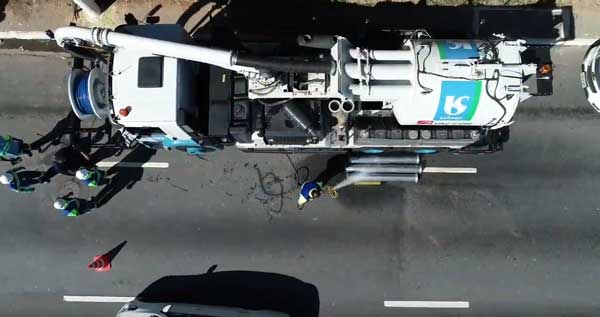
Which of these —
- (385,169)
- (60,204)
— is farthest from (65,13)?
(385,169)

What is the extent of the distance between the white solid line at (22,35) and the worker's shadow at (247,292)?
7283 millimetres

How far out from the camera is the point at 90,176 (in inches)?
530

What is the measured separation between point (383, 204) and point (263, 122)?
14.3ft

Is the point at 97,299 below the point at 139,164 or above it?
below

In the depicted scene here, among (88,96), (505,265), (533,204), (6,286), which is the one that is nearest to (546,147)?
(533,204)

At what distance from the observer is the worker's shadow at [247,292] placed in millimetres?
13852

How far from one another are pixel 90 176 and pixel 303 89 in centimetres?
610

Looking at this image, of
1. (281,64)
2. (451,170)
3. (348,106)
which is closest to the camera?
(281,64)

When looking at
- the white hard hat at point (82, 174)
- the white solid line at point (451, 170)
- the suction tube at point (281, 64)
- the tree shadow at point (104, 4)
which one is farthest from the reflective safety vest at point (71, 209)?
the white solid line at point (451, 170)

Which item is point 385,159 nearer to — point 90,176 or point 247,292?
point 247,292

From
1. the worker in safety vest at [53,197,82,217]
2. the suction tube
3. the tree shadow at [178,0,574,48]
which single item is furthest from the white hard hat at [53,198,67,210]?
the suction tube

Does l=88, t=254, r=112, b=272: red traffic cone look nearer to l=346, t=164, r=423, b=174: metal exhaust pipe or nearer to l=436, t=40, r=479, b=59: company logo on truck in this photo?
l=346, t=164, r=423, b=174: metal exhaust pipe

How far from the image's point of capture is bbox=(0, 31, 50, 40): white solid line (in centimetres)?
1434

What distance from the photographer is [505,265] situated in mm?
13836
